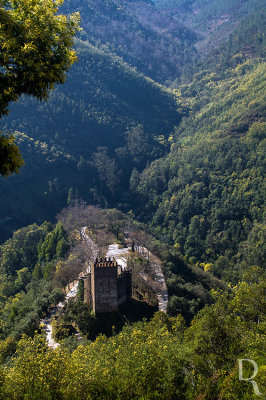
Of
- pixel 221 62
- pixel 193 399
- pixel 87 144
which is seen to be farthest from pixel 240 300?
pixel 221 62

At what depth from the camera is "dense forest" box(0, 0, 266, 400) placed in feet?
50.9

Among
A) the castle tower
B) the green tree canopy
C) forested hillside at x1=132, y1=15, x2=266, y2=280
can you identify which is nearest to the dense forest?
forested hillside at x1=132, y1=15, x2=266, y2=280

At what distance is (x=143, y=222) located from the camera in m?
90.9

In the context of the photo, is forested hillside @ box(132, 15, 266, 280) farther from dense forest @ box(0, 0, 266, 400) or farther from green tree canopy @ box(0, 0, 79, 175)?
green tree canopy @ box(0, 0, 79, 175)

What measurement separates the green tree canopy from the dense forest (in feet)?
33.1

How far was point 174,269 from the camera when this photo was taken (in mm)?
47219

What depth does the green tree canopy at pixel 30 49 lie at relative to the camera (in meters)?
8.42

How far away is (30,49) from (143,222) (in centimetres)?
8304

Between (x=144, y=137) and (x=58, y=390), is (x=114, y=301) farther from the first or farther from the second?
(x=144, y=137)

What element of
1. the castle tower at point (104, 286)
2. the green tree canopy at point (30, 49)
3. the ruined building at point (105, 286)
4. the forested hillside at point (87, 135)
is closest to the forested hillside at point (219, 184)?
the forested hillside at point (87, 135)

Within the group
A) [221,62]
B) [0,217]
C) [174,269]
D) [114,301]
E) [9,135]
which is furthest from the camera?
[221,62]

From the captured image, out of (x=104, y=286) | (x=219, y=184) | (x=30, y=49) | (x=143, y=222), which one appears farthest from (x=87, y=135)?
(x=30, y=49)

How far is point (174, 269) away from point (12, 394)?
3503 centimetres

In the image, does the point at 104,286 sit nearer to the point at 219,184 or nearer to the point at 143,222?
the point at 143,222
